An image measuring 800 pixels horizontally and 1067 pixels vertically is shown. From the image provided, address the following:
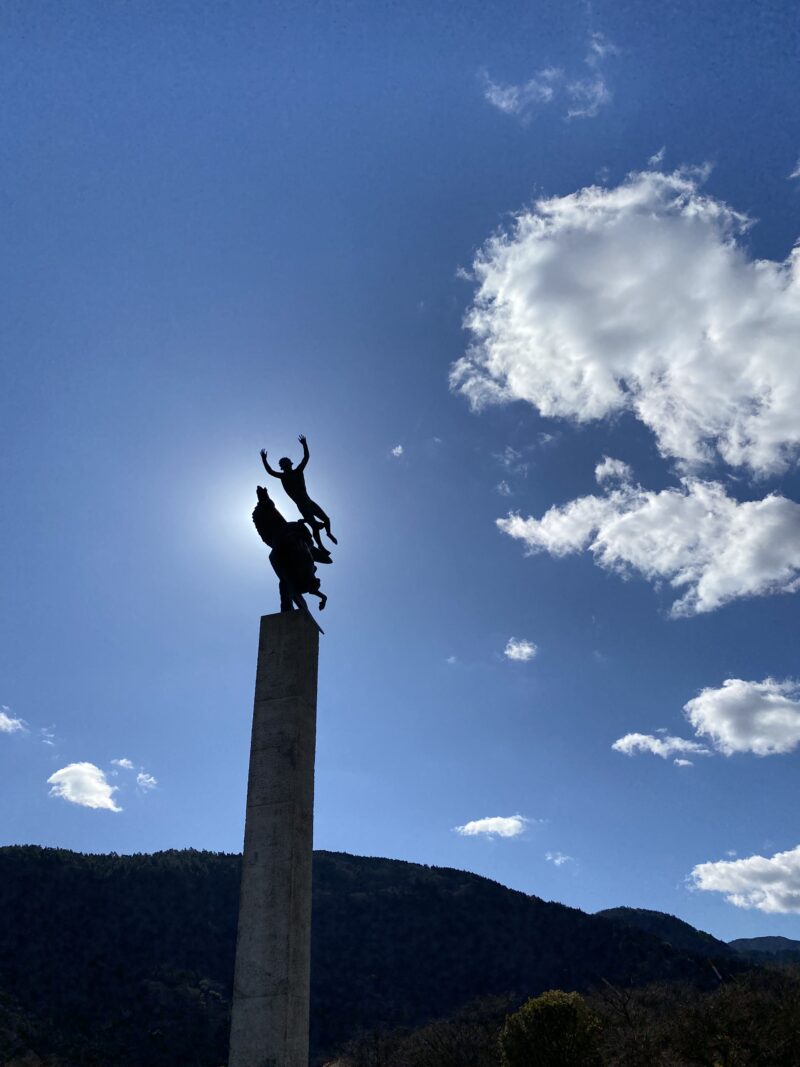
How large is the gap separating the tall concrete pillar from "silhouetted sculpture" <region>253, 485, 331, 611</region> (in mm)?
1001

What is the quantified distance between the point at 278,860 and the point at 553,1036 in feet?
104

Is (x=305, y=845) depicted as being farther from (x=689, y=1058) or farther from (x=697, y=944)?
(x=697, y=944)

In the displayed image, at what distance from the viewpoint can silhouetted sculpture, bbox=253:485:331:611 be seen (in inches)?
611

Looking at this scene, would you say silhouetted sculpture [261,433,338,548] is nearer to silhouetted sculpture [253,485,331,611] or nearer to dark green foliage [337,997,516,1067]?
silhouetted sculpture [253,485,331,611]

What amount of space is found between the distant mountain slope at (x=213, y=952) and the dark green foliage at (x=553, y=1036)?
1526 inches

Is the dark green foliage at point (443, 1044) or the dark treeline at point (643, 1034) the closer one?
the dark treeline at point (643, 1034)

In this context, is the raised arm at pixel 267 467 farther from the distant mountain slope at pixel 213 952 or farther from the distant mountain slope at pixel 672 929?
the distant mountain slope at pixel 672 929

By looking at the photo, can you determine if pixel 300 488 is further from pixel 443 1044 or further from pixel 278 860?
pixel 443 1044

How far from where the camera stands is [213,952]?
9006cm

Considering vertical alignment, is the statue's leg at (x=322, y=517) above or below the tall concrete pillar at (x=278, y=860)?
above

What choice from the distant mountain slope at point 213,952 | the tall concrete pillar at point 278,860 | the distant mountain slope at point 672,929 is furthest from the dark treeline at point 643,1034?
the distant mountain slope at point 672,929

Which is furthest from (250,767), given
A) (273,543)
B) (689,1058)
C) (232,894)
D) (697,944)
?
(697,944)

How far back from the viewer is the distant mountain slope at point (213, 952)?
73.3 meters

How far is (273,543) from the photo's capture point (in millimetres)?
15953
